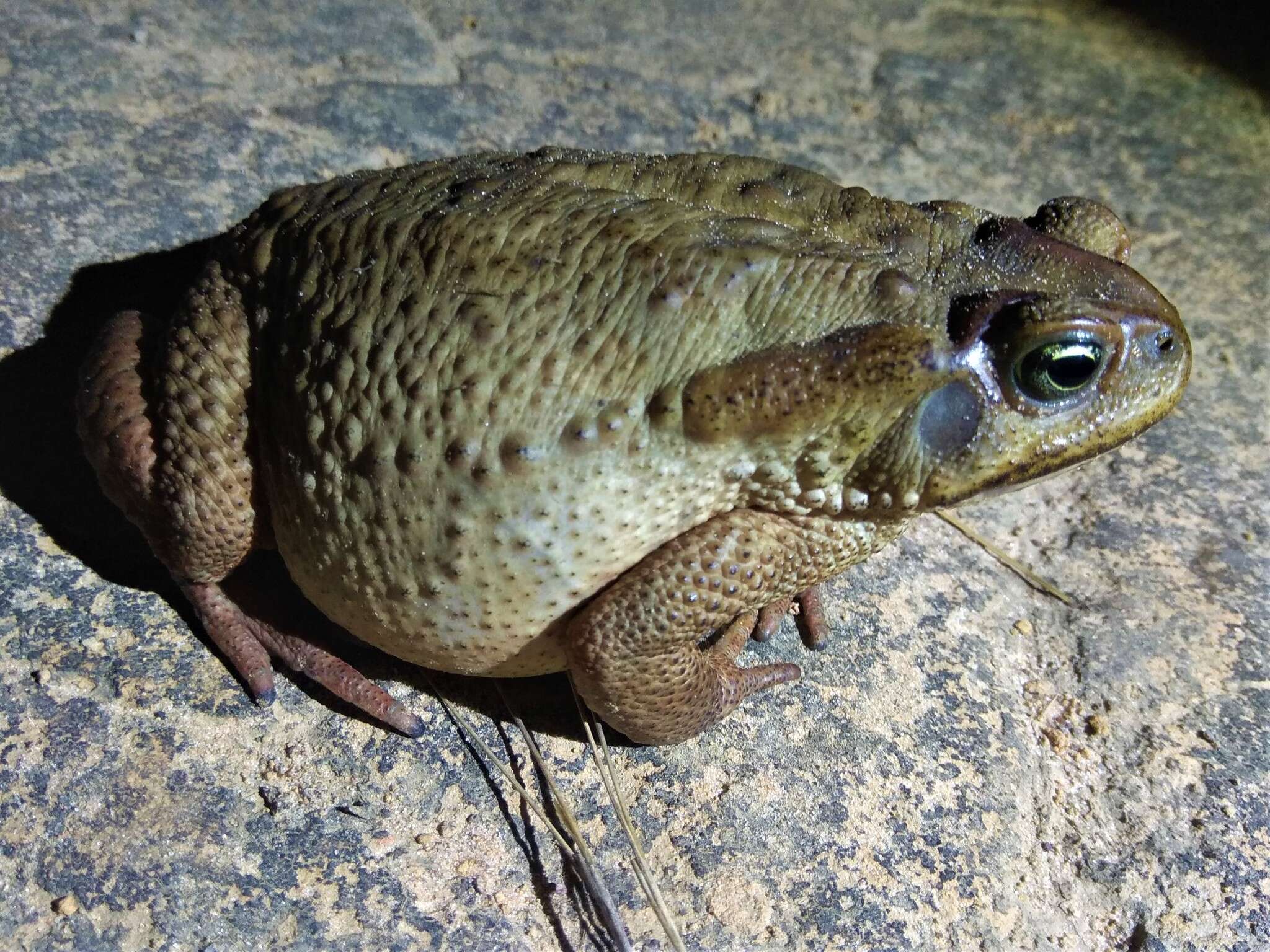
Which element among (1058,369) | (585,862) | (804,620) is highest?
(1058,369)

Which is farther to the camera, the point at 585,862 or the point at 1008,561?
the point at 1008,561

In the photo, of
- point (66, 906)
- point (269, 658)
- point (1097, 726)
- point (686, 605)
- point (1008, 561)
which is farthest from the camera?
point (1008, 561)

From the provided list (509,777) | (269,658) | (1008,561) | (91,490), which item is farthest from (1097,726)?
(91,490)

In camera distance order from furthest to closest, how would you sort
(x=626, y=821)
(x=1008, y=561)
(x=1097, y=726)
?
1. (x=1008, y=561)
2. (x=1097, y=726)
3. (x=626, y=821)

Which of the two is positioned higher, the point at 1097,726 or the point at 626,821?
the point at 1097,726

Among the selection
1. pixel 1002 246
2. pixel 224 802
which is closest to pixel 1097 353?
pixel 1002 246

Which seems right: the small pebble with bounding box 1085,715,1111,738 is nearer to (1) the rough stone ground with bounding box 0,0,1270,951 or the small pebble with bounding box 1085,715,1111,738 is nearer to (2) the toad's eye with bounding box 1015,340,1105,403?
(1) the rough stone ground with bounding box 0,0,1270,951

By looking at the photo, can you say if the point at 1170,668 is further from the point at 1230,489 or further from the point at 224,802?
the point at 224,802

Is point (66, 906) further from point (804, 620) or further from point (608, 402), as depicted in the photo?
point (804, 620)
